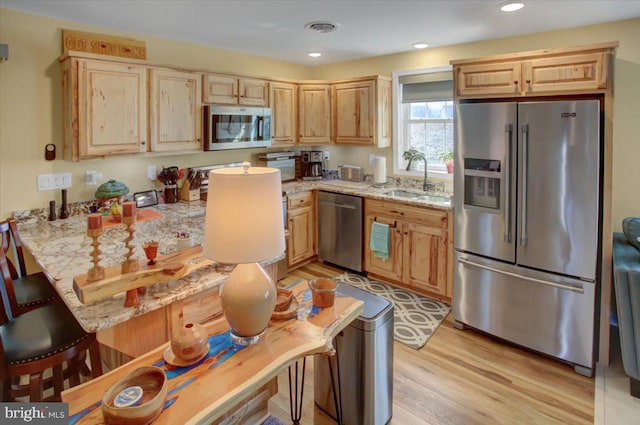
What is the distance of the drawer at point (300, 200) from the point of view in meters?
4.20

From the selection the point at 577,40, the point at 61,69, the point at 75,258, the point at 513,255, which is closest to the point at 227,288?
the point at 75,258

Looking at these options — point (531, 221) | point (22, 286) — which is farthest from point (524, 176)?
point (22, 286)

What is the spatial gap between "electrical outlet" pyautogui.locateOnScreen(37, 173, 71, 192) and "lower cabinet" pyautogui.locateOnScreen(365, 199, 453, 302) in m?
2.74

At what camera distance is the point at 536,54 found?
8.83 feet

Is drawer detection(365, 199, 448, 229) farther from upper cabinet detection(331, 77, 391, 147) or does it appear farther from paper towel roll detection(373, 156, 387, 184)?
upper cabinet detection(331, 77, 391, 147)

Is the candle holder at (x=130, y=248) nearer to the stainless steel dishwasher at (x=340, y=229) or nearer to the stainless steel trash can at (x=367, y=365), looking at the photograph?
the stainless steel trash can at (x=367, y=365)

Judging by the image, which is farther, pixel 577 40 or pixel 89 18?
pixel 577 40

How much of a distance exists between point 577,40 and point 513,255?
1.89 metres

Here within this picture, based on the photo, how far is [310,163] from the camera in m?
4.90

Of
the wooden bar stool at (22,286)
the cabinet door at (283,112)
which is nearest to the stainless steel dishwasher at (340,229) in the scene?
the cabinet door at (283,112)

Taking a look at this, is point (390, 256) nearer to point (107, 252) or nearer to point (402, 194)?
point (402, 194)

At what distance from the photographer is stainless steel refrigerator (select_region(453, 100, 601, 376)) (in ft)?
8.20

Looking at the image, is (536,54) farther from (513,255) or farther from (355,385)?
(355,385)

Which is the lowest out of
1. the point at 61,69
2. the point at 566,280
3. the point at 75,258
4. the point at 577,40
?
the point at 566,280
